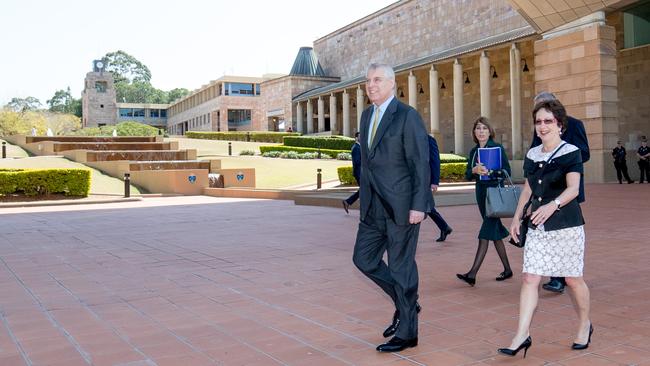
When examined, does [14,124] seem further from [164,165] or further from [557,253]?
[557,253]

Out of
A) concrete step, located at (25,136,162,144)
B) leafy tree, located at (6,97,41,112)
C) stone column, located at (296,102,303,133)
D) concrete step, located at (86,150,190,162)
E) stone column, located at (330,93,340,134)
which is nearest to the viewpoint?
concrete step, located at (86,150,190,162)

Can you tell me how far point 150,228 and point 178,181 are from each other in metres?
11.9

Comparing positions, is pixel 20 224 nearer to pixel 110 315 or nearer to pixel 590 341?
pixel 110 315

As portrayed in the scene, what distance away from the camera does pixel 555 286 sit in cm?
557

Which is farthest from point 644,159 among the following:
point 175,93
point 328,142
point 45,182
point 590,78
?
point 175,93

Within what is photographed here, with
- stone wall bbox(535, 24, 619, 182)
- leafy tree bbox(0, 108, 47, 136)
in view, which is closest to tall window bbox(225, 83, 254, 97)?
leafy tree bbox(0, 108, 47, 136)

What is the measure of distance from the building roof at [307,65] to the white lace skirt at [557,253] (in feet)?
199

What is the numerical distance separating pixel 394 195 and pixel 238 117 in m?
81.5

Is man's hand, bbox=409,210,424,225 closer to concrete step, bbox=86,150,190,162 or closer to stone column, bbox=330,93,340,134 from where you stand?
concrete step, bbox=86,150,190,162

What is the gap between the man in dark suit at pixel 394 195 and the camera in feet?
12.8

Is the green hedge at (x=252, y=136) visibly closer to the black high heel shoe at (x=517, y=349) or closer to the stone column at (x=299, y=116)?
the stone column at (x=299, y=116)

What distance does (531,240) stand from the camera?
3.83 metres

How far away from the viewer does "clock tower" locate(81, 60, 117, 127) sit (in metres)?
87.2

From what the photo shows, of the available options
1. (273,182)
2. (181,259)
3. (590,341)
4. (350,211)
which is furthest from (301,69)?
(590,341)
